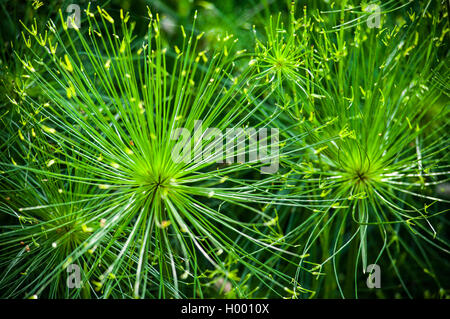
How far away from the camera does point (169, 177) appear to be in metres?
0.63

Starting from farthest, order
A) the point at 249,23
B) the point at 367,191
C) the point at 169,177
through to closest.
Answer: the point at 249,23
the point at 367,191
the point at 169,177

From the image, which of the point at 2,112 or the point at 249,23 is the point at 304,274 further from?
the point at 2,112

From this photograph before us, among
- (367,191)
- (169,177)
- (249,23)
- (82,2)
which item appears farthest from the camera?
(249,23)

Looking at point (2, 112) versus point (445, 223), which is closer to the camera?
point (2, 112)

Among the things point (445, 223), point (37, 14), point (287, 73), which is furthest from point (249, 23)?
point (445, 223)

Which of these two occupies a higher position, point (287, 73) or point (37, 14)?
point (37, 14)

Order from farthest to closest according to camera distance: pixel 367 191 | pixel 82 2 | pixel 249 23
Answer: pixel 249 23 → pixel 82 2 → pixel 367 191

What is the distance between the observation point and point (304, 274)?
870mm

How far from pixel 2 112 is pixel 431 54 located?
0.84 metres
